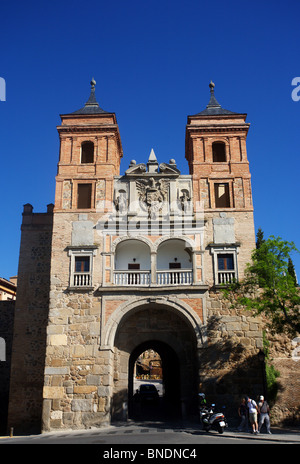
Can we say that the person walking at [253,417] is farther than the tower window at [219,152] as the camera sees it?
No

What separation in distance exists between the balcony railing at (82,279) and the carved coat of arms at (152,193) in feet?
13.2

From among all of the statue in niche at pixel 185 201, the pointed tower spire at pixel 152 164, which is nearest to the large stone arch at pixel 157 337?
the statue in niche at pixel 185 201

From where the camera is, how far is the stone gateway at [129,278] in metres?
19.3

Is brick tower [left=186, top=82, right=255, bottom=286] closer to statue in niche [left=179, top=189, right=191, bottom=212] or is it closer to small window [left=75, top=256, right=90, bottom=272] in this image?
statue in niche [left=179, top=189, right=191, bottom=212]

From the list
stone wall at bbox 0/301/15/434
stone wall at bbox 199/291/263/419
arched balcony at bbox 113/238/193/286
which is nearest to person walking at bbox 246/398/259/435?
stone wall at bbox 199/291/263/419

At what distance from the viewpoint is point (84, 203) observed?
22516mm

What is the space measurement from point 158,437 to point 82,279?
334 inches

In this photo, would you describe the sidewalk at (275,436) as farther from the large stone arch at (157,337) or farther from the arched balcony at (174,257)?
the arched balcony at (174,257)

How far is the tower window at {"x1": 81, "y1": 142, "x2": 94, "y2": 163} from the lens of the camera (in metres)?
23.9

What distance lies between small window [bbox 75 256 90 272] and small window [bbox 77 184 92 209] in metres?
2.71

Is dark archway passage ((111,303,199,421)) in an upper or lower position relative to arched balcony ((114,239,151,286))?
lower

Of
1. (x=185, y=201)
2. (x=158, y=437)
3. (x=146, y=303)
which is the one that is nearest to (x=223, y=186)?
(x=185, y=201)

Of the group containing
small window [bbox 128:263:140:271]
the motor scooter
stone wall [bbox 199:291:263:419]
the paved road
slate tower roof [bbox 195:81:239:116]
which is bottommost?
the paved road
